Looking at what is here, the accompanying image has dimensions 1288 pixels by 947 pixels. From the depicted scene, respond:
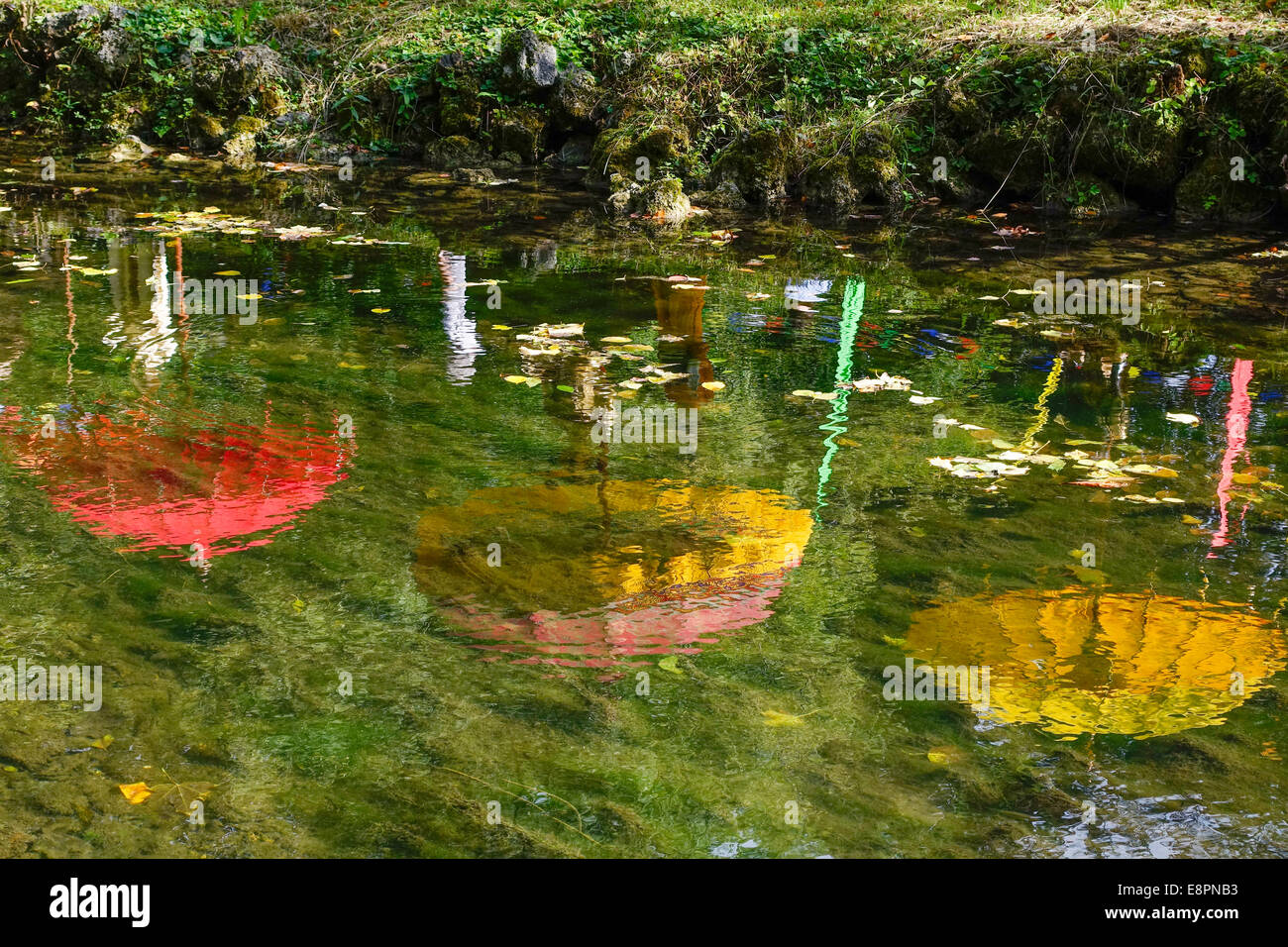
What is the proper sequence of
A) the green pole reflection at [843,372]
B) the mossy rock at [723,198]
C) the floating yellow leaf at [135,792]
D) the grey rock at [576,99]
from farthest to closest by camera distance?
1. the grey rock at [576,99]
2. the mossy rock at [723,198]
3. the green pole reflection at [843,372]
4. the floating yellow leaf at [135,792]

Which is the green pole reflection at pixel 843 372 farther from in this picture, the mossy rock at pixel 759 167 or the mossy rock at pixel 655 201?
the mossy rock at pixel 759 167

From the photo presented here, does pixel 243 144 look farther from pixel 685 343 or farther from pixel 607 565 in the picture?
pixel 607 565

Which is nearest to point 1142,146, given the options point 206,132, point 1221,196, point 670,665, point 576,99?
point 1221,196

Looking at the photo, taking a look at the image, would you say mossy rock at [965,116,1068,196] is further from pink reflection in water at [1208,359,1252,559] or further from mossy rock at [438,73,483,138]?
mossy rock at [438,73,483,138]

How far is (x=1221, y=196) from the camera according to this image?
10.1m

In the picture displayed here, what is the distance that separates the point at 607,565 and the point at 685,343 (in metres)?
2.91

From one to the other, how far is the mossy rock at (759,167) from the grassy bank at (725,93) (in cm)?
2

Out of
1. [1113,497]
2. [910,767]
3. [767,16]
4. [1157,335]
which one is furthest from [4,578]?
[767,16]

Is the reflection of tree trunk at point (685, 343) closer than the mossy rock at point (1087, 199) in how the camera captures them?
Yes

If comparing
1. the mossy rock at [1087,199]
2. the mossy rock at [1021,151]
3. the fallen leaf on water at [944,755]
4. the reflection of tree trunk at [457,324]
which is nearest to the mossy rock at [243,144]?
the reflection of tree trunk at [457,324]

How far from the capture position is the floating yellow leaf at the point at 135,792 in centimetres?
268

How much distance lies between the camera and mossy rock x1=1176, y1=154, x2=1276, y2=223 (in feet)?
33.0

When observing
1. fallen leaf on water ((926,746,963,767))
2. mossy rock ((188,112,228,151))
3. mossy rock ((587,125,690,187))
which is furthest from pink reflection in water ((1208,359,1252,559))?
mossy rock ((188,112,228,151))
